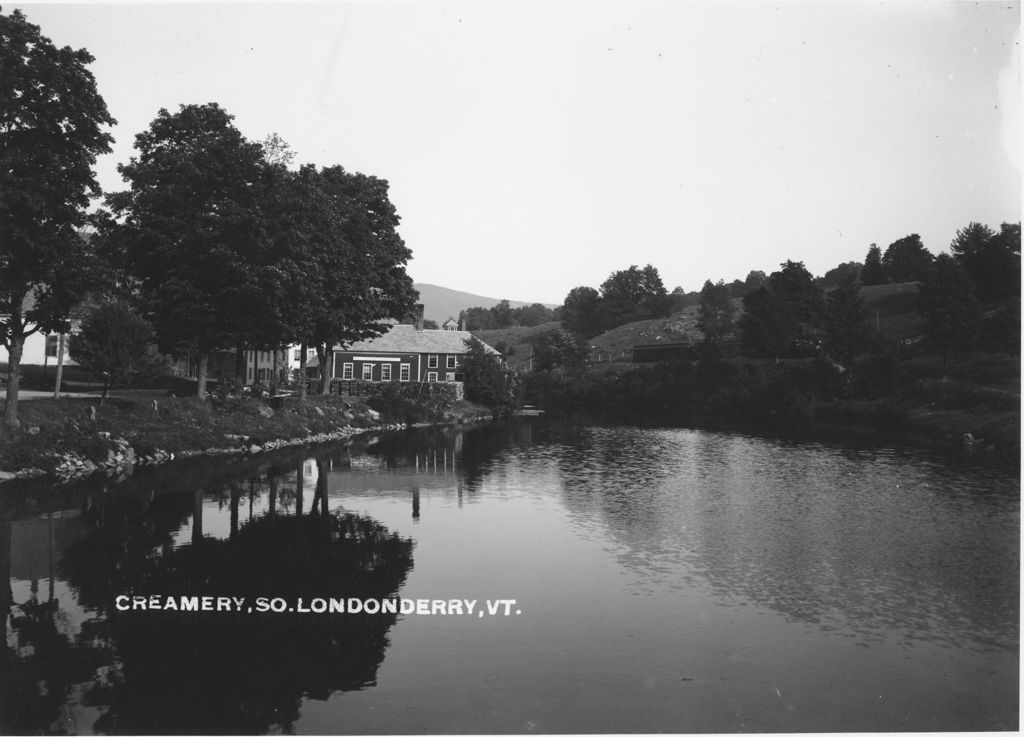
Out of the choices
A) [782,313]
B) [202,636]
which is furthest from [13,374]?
[782,313]

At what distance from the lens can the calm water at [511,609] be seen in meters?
10.4

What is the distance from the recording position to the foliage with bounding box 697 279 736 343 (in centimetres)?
10019

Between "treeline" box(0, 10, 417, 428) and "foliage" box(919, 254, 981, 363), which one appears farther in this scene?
"foliage" box(919, 254, 981, 363)

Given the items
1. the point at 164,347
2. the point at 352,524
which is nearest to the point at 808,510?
the point at 352,524

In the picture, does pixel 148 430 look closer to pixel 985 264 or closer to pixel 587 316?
pixel 985 264

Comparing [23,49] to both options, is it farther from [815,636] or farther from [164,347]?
[815,636]

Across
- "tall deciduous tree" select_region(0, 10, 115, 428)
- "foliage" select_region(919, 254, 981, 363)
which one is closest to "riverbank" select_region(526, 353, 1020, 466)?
"foliage" select_region(919, 254, 981, 363)

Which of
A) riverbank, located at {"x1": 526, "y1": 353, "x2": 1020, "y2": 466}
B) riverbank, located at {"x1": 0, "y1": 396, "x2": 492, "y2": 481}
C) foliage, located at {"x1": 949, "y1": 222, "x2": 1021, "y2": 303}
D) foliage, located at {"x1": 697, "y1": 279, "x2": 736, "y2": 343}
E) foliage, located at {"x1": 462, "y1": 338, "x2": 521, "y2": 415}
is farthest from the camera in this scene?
foliage, located at {"x1": 697, "y1": 279, "x2": 736, "y2": 343}

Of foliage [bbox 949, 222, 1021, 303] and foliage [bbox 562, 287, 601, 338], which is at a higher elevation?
foliage [bbox 562, 287, 601, 338]

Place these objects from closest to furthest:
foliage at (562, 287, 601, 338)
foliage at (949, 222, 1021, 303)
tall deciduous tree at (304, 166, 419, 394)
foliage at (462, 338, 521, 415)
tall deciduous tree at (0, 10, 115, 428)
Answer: tall deciduous tree at (0, 10, 115, 428) → tall deciduous tree at (304, 166, 419, 394) → foliage at (949, 222, 1021, 303) → foliage at (462, 338, 521, 415) → foliage at (562, 287, 601, 338)

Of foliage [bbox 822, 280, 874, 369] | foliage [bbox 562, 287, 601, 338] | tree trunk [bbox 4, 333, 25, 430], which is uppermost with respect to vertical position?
foliage [bbox 562, 287, 601, 338]

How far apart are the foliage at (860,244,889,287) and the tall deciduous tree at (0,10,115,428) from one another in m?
122

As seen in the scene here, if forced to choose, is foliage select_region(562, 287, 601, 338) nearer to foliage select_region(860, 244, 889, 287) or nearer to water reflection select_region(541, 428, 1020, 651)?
foliage select_region(860, 244, 889, 287)

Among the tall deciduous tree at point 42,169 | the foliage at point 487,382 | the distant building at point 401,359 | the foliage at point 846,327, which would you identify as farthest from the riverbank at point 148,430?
the foliage at point 846,327
